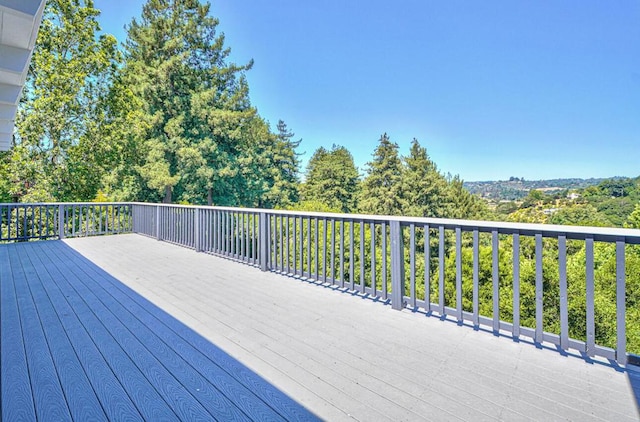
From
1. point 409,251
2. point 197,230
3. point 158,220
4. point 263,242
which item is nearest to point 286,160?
point 158,220

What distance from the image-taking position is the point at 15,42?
8.27 feet

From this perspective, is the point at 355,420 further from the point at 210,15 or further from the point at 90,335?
the point at 210,15

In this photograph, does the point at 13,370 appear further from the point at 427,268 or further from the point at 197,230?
the point at 197,230

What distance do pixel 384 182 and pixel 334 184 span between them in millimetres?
6000

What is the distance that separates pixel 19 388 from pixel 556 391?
296 centimetres

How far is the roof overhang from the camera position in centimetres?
207

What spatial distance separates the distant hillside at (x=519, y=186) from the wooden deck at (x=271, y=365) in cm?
3978

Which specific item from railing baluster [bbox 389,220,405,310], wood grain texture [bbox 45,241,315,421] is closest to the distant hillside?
railing baluster [bbox 389,220,405,310]

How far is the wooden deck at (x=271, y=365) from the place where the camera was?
164cm

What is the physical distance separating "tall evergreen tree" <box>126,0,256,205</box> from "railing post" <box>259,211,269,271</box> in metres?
11.6

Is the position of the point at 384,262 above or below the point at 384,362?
above

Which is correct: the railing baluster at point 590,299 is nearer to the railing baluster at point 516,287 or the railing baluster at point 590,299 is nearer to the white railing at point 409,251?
the white railing at point 409,251

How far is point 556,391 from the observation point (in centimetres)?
178

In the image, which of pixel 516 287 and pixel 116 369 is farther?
pixel 516 287
